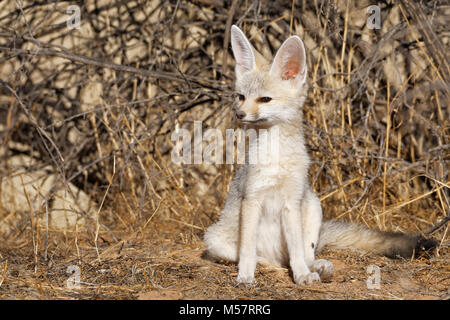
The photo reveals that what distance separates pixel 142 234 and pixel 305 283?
5.30ft

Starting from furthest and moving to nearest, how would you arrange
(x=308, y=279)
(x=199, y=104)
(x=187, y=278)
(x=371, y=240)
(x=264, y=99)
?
(x=199, y=104) → (x=371, y=240) → (x=264, y=99) → (x=187, y=278) → (x=308, y=279)

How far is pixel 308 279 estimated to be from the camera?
8.46 feet

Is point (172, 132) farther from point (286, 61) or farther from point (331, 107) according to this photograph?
point (286, 61)

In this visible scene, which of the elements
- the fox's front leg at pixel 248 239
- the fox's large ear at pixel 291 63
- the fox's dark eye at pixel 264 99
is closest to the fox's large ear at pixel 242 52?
the fox's large ear at pixel 291 63

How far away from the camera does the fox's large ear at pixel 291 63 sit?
2820 millimetres

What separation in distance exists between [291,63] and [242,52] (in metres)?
0.35

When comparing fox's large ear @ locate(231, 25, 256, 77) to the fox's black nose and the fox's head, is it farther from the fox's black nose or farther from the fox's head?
the fox's black nose

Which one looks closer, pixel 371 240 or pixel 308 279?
pixel 308 279

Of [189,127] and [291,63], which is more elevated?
[291,63]

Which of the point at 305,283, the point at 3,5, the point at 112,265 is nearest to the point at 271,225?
the point at 305,283

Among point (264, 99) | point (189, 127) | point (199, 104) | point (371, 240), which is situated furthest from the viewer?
point (189, 127)

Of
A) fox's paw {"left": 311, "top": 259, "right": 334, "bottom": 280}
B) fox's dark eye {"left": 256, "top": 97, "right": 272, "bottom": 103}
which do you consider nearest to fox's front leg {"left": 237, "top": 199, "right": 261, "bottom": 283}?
fox's paw {"left": 311, "top": 259, "right": 334, "bottom": 280}

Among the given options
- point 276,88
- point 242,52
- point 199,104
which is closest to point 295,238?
point 276,88

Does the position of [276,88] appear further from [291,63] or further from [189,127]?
[189,127]
